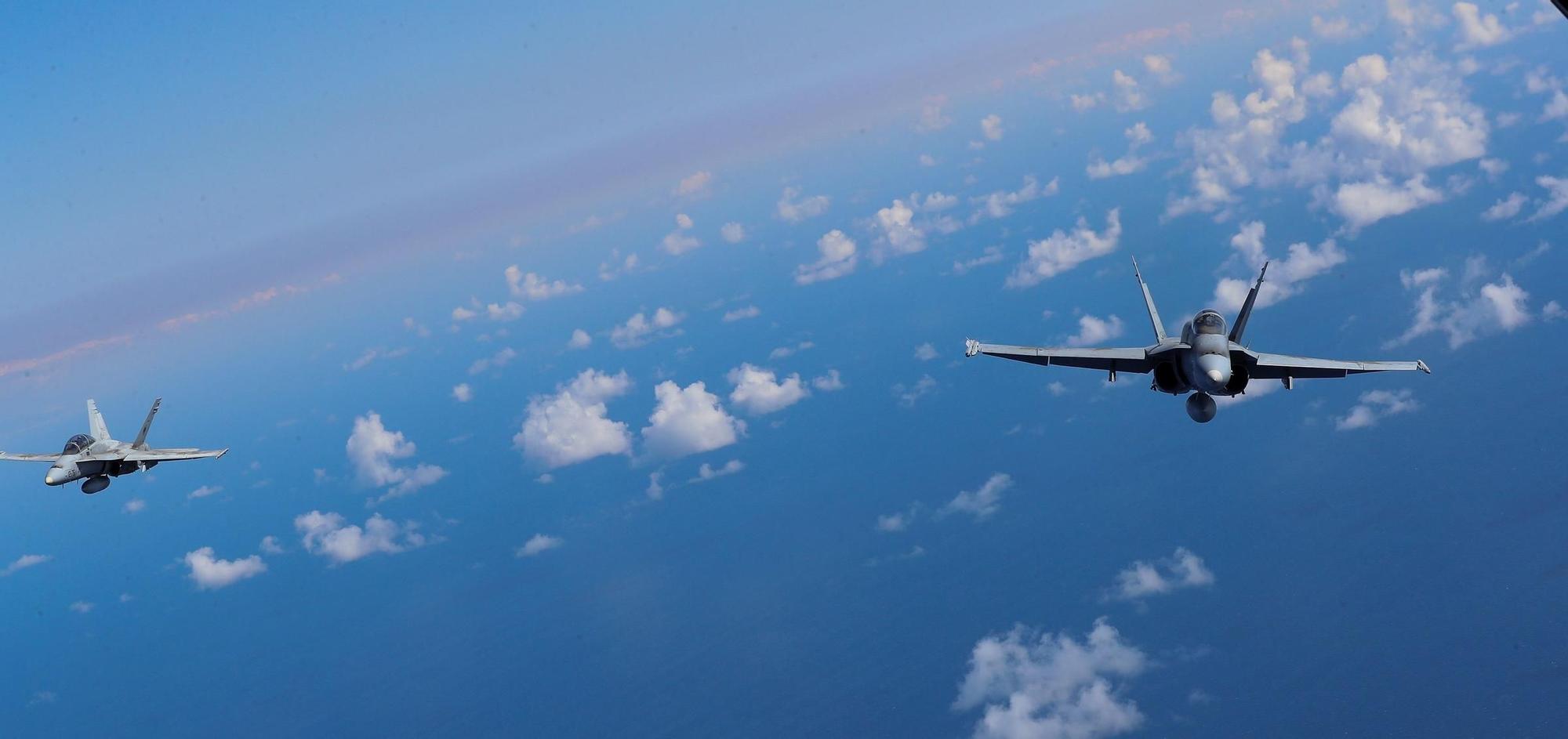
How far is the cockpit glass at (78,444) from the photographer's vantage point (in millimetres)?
46434

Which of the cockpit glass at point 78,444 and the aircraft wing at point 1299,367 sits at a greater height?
the aircraft wing at point 1299,367

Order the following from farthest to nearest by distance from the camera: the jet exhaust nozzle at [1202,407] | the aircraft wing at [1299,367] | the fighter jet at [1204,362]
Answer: the jet exhaust nozzle at [1202,407], the aircraft wing at [1299,367], the fighter jet at [1204,362]

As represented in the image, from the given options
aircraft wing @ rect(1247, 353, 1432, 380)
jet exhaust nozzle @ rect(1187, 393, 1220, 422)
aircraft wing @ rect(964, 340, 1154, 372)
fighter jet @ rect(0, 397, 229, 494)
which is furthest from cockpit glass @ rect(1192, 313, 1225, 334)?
fighter jet @ rect(0, 397, 229, 494)

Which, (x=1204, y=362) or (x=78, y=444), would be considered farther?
(x=78, y=444)

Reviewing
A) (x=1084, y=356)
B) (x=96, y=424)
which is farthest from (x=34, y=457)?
(x=1084, y=356)

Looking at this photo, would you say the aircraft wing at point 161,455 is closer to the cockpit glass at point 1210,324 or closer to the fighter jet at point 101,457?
the fighter jet at point 101,457

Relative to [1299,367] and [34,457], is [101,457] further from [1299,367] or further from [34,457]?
[1299,367]

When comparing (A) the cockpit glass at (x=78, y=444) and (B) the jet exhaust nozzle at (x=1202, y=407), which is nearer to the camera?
(B) the jet exhaust nozzle at (x=1202, y=407)

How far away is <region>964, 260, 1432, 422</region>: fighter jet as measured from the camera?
31859mm

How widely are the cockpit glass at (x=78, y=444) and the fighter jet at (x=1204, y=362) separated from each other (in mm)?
48466

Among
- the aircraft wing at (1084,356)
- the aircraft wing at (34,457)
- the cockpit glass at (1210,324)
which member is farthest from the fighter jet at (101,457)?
the cockpit glass at (1210,324)

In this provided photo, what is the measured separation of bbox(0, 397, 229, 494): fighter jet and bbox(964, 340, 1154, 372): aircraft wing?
41.6m

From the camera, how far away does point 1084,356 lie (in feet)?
119

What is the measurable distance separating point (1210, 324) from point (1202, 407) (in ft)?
13.6
